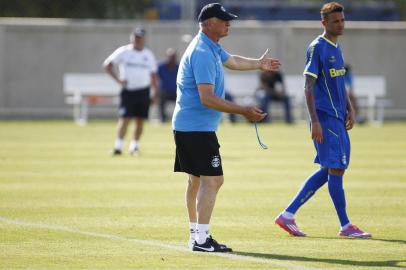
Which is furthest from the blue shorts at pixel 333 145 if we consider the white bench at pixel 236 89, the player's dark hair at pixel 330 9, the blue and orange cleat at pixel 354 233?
the white bench at pixel 236 89

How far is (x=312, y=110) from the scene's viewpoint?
10.8 meters

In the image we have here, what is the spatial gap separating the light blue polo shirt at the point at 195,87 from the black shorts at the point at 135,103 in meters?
11.4

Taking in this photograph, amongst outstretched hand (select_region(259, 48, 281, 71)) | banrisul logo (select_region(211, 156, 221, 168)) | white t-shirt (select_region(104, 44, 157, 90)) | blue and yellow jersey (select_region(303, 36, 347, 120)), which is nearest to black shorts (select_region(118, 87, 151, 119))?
white t-shirt (select_region(104, 44, 157, 90))

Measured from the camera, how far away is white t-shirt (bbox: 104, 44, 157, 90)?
2170cm

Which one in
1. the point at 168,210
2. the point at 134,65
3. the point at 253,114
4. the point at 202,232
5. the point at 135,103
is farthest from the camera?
the point at 134,65

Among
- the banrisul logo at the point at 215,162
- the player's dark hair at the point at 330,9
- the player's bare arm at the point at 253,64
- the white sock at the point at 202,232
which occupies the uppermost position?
the player's dark hair at the point at 330,9

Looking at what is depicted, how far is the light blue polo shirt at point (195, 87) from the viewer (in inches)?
382

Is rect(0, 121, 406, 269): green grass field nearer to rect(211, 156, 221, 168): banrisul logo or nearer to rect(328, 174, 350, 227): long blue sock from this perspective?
rect(328, 174, 350, 227): long blue sock

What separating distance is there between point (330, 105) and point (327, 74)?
30cm

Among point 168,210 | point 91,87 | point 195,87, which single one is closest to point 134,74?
point 168,210

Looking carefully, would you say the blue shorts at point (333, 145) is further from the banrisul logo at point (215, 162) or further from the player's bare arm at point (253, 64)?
the banrisul logo at point (215, 162)

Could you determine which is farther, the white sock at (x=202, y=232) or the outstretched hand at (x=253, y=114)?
the white sock at (x=202, y=232)

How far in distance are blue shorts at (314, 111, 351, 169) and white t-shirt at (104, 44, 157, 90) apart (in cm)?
1115

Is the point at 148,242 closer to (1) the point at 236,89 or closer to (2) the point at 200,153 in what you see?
(2) the point at 200,153
